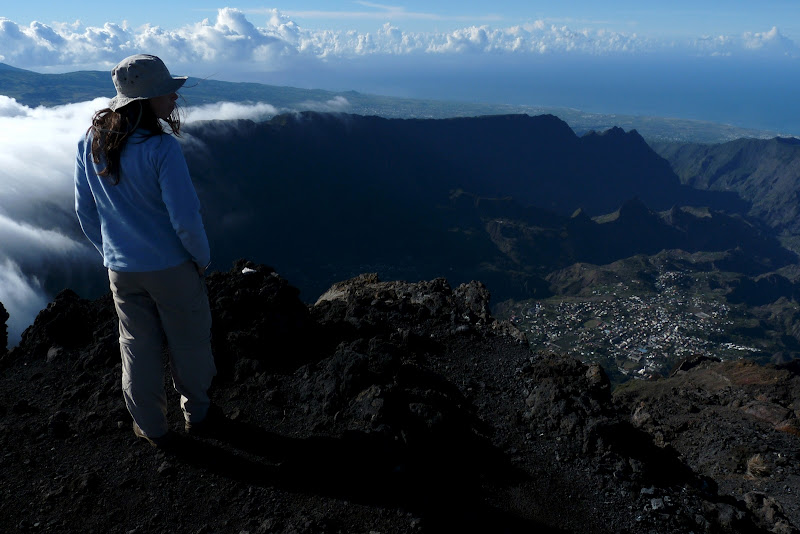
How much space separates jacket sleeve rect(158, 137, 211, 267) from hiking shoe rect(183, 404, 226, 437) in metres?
2.45

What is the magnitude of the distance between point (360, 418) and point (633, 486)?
3437mm

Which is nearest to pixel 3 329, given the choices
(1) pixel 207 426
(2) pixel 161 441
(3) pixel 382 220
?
(2) pixel 161 441

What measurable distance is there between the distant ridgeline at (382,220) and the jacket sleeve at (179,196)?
102775mm

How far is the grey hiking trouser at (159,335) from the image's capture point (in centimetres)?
513

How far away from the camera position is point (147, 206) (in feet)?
16.1

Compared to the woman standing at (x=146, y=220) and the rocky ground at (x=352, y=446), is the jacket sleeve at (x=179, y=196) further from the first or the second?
the rocky ground at (x=352, y=446)

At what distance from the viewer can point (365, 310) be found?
11633 mm

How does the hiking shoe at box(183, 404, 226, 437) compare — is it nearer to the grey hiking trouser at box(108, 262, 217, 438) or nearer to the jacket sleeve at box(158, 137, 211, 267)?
the grey hiking trouser at box(108, 262, 217, 438)

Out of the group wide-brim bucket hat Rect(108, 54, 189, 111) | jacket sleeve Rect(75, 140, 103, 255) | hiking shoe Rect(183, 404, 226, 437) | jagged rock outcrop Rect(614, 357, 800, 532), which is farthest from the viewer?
jagged rock outcrop Rect(614, 357, 800, 532)

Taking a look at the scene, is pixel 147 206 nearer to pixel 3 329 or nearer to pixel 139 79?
pixel 139 79

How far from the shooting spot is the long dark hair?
4.71 m

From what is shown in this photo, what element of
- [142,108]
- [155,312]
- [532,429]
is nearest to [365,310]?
[532,429]

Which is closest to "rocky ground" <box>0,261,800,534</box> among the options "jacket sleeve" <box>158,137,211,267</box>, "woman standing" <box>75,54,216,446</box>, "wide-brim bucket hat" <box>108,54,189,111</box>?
"woman standing" <box>75,54,216,446</box>

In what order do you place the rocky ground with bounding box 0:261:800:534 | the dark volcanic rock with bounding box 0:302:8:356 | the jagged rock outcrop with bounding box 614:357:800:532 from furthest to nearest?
1. the dark volcanic rock with bounding box 0:302:8:356
2. the jagged rock outcrop with bounding box 614:357:800:532
3. the rocky ground with bounding box 0:261:800:534
